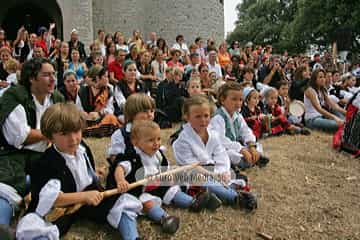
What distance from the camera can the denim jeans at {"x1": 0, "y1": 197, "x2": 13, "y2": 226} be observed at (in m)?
2.60

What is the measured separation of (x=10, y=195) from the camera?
2.79 meters

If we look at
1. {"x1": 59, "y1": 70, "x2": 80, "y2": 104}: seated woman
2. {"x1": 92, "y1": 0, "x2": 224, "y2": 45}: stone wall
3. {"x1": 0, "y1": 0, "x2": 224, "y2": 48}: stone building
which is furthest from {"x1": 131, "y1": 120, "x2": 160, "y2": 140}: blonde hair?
{"x1": 92, "y1": 0, "x2": 224, "y2": 45}: stone wall

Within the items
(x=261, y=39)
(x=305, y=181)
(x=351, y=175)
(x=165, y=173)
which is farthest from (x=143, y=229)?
(x=261, y=39)

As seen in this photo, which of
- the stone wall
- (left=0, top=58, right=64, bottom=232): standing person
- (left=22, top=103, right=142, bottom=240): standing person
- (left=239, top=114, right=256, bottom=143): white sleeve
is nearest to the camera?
(left=22, top=103, right=142, bottom=240): standing person

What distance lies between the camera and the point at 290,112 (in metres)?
7.00

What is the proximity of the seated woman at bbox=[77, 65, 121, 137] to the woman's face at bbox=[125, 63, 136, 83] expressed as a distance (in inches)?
14.9

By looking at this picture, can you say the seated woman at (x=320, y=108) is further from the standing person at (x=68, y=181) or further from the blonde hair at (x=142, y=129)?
the standing person at (x=68, y=181)

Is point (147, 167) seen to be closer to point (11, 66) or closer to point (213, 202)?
point (213, 202)

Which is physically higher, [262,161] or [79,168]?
[79,168]

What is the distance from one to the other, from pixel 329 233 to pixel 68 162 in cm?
211

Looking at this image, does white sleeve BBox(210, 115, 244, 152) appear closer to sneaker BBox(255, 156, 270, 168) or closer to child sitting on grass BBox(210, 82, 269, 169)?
child sitting on grass BBox(210, 82, 269, 169)

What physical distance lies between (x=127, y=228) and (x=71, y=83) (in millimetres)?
3354

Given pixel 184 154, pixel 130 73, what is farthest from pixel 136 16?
pixel 184 154

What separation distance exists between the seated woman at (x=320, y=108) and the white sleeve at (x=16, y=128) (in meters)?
5.04
